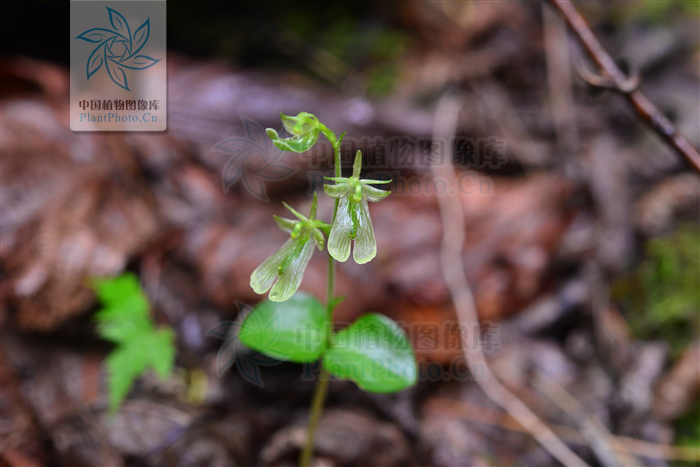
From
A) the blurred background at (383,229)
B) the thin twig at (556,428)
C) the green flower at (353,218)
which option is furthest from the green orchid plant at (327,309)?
the thin twig at (556,428)

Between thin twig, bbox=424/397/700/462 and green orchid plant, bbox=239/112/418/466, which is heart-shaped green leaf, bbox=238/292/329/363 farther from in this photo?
thin twig, bbox=424/397/700/462

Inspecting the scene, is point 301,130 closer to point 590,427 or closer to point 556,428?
point 556,428

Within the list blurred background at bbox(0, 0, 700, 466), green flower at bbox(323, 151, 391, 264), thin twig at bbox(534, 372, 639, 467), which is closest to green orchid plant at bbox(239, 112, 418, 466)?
green flower at bbox(323, 151, 391, 264)

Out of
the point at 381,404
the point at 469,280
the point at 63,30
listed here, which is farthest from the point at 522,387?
the point at 63,30

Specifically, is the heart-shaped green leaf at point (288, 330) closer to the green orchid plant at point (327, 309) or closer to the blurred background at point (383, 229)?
the green orchid plant at point (327, 309)

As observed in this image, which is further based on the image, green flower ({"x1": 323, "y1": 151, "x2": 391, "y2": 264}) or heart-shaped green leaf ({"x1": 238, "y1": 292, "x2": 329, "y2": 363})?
heart-shaped green leaf ({"x1": 238, "y1": 292, "x2": 329, "y2": 363})

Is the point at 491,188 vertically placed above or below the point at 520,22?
below

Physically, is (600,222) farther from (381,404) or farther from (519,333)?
(381,404)
